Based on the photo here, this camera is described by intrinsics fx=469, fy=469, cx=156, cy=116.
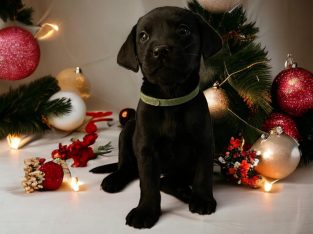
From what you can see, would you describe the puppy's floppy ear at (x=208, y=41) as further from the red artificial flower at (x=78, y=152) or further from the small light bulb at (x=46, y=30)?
the small light bulb at (x=46, y=30)

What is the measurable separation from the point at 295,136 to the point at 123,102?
138 cm

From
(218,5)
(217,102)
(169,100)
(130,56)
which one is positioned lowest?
(217,102)

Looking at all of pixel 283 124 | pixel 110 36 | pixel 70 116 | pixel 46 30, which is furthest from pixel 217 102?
pixel 46 30

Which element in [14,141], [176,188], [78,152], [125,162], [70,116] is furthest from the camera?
[70,116]

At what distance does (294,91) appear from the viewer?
1.82m

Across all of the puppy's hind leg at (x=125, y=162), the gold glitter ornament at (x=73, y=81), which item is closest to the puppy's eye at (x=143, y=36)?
the puppy's hind leg at (x=125, y=162)

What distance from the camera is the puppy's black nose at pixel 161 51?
1.25 meters

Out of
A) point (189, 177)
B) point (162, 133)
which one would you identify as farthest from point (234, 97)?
point (162, 133)

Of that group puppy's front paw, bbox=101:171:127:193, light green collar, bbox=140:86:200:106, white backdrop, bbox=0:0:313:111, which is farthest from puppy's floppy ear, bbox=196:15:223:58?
white backdrop, bbox=0:0:313:111

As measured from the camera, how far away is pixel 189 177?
1573 millimetres

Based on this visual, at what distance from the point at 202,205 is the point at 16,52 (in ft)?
4.10

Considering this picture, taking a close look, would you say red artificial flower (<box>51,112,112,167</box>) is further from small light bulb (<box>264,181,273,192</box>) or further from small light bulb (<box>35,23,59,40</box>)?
small light bulb (<box>35,23,59,40</box>)

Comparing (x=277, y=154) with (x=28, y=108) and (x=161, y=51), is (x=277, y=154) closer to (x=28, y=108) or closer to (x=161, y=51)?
(x=161, y=51)

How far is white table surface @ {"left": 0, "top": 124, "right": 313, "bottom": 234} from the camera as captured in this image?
4.36ft
